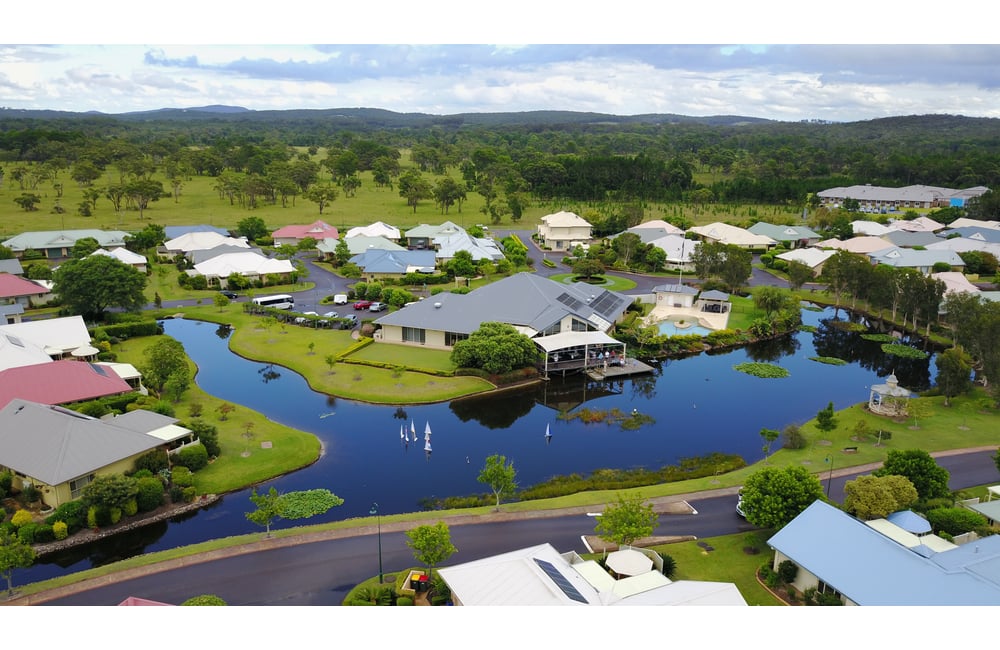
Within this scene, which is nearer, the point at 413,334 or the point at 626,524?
the point at 626,524

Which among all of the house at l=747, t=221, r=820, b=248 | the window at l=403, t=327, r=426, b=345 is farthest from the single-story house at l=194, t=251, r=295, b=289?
the house at l=747, t=221, r=820, b=248

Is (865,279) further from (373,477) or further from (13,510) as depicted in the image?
(13,510)

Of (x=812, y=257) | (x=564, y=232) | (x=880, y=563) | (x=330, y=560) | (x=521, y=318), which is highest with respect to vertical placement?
(x=564, y=232)

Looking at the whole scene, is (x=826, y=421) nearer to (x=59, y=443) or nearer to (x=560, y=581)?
(x=560, y=581)

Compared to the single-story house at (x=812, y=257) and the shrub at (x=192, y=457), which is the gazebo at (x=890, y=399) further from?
the single-story house at (x=812, y=257)

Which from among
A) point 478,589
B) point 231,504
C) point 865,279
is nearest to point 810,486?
point 478,589

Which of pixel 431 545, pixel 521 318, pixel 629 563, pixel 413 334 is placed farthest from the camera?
pixel 413 334

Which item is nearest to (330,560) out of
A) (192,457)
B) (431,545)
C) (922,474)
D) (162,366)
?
(431,545)
